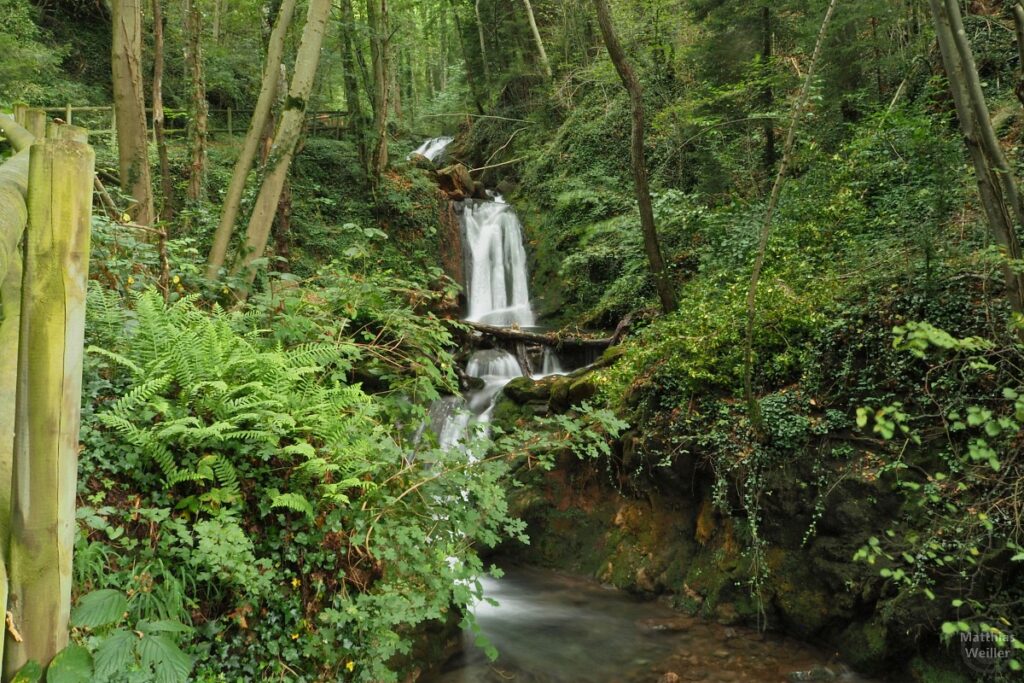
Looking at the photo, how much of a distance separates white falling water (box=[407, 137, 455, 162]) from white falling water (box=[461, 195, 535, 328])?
24.4 ft

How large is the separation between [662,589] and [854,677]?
239 cm

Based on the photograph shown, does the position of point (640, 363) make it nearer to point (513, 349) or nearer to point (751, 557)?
point (751, 557)

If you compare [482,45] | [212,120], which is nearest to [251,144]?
[482,45]

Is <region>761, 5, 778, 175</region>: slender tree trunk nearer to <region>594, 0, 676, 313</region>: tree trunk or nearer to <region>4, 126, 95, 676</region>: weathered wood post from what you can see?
Answer: <region>594, 0, 676, 313</region>: tree trunk

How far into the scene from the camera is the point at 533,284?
17453 mm

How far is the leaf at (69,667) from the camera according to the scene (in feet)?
7.32

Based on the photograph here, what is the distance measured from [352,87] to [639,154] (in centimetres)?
1194

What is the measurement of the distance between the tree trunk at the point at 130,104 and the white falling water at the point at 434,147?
1819cm

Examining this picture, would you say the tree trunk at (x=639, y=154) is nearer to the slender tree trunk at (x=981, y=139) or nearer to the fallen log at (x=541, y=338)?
the fallen log at (x=541, y=338)

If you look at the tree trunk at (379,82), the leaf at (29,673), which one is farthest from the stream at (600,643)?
the tree trunk at (379,82)

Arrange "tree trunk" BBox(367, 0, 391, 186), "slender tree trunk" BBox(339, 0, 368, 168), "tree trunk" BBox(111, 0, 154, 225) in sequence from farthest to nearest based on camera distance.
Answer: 1. "slender tree trunk" BBox(339, 0, 368, 168)
2. "tree trunk" BBox(367, 0, 391, 186)
3. "tree trunk" BBox(111, 0, 154, 225)

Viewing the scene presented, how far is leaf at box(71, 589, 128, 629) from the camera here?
104 inches

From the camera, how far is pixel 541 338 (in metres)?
13.4

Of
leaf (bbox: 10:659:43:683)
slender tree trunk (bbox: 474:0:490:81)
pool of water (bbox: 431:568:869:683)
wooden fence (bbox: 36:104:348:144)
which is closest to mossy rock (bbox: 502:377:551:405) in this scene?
pool of water (bbox: 431:568:869:683)
